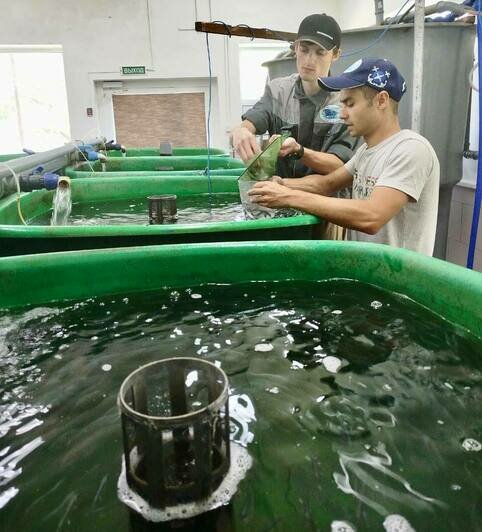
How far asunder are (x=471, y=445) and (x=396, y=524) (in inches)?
8.2

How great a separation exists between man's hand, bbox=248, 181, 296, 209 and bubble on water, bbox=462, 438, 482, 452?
106cm

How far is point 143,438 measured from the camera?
1.74 feet

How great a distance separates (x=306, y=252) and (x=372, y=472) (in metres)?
0.76

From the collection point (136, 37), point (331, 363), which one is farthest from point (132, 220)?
point (136, 37)

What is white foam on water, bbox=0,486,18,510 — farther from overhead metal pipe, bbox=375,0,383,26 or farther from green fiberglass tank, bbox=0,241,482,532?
overhead metal pipe, bbox=375,0,383,26

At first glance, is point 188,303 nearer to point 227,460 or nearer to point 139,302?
point 139,302

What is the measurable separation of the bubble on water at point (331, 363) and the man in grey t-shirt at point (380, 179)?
748 millimetres

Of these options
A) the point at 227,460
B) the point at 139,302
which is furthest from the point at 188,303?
the point at 227,460

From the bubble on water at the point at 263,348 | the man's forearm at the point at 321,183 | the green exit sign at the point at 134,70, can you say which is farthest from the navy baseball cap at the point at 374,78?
the green exit sign at the point at 134,70

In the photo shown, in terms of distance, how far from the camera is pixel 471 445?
69 centimetres

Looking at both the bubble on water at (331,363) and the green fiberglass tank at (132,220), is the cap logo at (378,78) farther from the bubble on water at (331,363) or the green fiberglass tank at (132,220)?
the bubble on water at (331,363)

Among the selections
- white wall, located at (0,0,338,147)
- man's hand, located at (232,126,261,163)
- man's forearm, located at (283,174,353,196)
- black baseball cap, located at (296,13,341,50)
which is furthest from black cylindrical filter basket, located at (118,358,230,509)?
white wall, located at (0,0,338,147)

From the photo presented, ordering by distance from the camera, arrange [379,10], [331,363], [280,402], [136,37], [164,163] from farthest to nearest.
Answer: [136,37]
[164,163]
[379,10]
[331,363]
[280,402]

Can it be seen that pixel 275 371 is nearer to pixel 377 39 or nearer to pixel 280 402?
pixel 280 402
